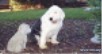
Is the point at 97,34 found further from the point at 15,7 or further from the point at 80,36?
the point at 15,7

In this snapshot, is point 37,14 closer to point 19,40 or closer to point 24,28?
point 24,28

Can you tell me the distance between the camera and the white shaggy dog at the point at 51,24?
33.4ft

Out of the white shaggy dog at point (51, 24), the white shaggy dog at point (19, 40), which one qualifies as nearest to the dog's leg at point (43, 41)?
the white shaggy dog at point (51, 24)

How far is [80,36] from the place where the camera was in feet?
34.1

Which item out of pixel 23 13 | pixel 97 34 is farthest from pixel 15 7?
pixel 97 34

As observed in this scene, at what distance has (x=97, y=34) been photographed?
1038cm

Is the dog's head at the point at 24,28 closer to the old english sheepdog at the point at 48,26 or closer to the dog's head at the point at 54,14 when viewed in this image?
the old english sheepdog at the point at 48,26

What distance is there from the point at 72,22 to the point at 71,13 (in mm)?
99

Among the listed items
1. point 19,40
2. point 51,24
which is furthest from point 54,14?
point 19,40

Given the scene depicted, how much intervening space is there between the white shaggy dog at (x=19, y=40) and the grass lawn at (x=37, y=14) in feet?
0.31

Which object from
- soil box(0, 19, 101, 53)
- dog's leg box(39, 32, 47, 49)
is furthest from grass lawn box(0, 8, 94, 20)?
dog's leg box(39, 32, 47, 49)

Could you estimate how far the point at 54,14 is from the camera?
1015cm

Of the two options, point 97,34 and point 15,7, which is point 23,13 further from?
point 97,34

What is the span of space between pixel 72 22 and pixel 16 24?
21.5 inches
